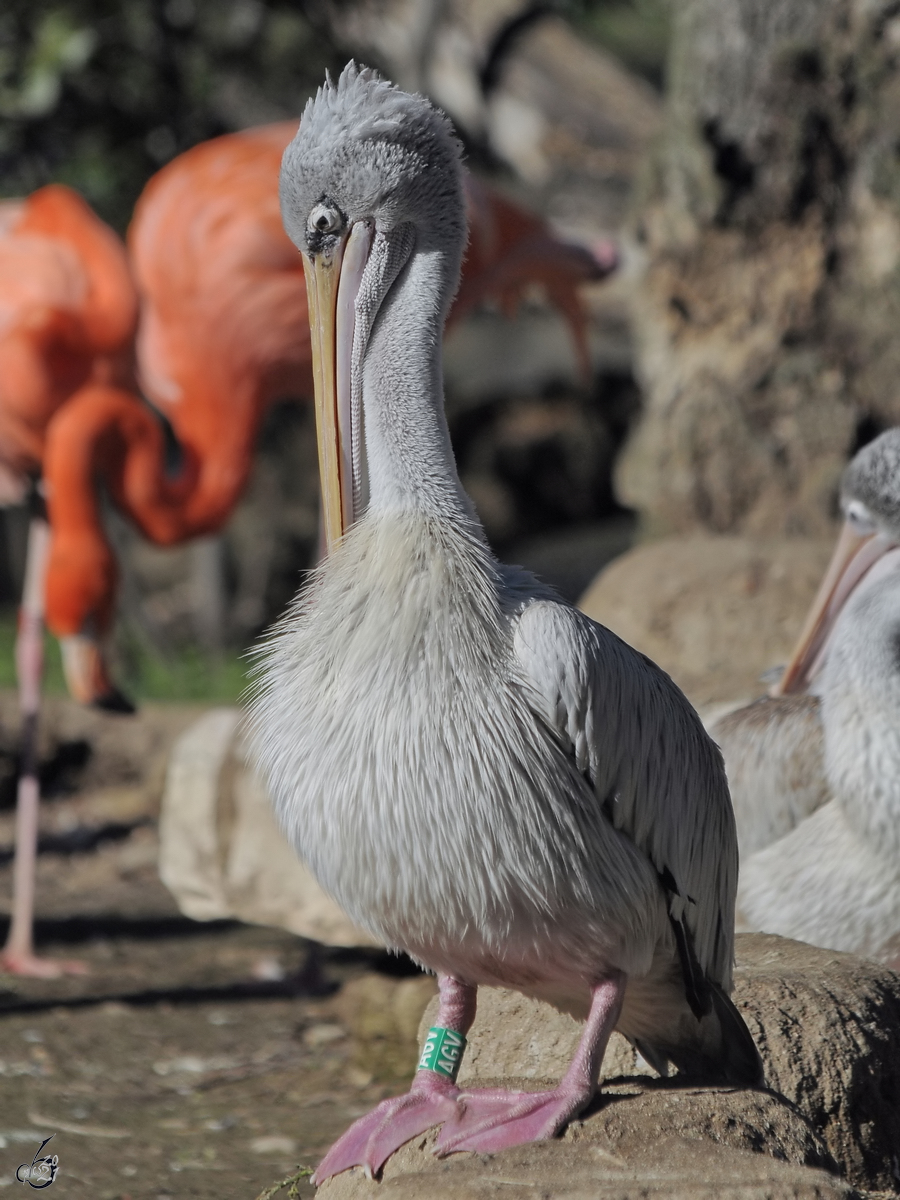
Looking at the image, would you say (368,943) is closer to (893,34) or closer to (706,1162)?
(706,1162)

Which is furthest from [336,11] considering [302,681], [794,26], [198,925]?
[302,681]

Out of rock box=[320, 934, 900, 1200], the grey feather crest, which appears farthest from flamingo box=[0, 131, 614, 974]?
the grey feather crest

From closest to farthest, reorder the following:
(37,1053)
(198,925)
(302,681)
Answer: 1. (302,681)
2. (37,1053)
3. (198,925)

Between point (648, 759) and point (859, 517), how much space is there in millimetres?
1995

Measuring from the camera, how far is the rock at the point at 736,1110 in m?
2.36

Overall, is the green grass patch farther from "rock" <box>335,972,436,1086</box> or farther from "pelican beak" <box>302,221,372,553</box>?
"pelican beak" <box>302,221,372,553</box>

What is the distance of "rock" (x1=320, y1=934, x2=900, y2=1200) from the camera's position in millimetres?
2361

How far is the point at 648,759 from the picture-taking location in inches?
111

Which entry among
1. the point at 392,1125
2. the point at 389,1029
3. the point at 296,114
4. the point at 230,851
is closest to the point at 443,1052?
the point at 392,1125

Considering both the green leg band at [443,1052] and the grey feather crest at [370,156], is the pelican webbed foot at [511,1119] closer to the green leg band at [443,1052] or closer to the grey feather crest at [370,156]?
the green leg band at [443,1052]

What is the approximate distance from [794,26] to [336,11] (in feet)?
11.6

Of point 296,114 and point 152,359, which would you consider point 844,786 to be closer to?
point 152,359

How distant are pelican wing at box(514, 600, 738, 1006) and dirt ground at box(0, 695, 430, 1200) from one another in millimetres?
1303

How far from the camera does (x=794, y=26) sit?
6766mm
